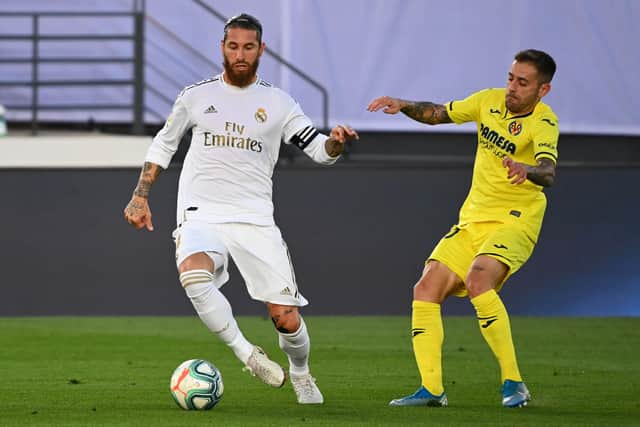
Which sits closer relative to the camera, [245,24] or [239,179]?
[245,24]

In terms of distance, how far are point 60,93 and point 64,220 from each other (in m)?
2.04

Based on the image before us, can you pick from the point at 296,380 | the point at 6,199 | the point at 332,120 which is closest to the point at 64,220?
the point at 6,199

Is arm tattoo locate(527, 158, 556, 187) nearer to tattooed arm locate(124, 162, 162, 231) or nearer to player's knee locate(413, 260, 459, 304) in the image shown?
player's knee locate(413, 260, 459, 304)

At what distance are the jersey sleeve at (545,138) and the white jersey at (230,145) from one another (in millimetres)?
1114

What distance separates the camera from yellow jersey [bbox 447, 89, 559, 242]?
300 inches

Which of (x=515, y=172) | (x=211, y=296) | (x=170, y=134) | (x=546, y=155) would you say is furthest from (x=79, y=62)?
(x=515, y=172)

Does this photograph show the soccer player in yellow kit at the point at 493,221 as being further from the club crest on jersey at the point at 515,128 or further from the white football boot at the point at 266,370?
the white football boot at the point at 266,370

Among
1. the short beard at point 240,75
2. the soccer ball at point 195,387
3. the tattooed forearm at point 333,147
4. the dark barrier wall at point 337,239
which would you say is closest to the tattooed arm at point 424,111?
the tattooed forearm at point 333,147

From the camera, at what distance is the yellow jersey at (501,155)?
300 inches

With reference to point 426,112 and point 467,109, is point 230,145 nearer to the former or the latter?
point 426,112

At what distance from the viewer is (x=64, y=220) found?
49.1ft

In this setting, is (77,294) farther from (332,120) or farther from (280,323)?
(280,323)

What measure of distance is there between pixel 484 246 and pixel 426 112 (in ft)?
2.78

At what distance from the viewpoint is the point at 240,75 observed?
24.9 feet
